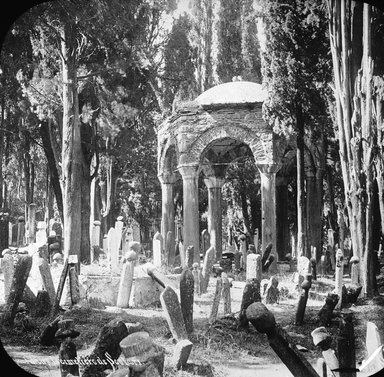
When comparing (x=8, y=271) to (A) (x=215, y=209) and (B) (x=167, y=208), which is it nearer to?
(B) (x=167, y=208)

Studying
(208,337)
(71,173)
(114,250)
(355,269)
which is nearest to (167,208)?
(114,250)

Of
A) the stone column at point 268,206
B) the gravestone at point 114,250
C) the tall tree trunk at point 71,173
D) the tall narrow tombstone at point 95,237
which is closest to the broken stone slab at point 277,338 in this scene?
the tall tree trunk at point 71,173

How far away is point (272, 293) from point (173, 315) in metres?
2.30

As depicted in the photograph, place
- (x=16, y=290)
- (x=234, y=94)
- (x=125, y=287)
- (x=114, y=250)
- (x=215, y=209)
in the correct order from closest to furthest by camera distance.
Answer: (x=16, y=290)
(x=125, y=287)
(x=234, y=94)
(x=114, y=250)
(x=215, y=209)

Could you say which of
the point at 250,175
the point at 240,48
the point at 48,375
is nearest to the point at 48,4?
the point at 240,48

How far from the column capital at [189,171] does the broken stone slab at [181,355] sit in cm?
686

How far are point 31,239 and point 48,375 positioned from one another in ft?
20.8

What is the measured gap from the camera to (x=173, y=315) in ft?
13.8

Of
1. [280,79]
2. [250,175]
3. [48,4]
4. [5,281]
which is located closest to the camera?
[48,4]

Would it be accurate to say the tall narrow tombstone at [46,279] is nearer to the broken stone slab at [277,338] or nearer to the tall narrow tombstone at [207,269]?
the tall narrow tombstone at [207,269]

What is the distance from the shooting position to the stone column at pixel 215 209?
Result: 13414 millimetres

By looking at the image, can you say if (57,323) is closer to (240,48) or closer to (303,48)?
(240,48)

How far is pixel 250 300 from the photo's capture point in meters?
5.17

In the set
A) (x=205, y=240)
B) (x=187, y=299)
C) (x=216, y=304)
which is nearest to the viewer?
(x=187, y=299)
